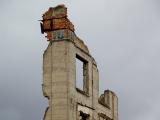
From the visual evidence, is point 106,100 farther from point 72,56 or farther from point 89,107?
point 72,56

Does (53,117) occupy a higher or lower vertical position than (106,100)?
lower

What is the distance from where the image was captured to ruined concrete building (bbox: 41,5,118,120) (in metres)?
22.1

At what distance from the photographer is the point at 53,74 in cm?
2236

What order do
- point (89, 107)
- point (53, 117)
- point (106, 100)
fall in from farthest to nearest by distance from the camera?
point (106, 100) < point (89, 107) < point (53, 117)

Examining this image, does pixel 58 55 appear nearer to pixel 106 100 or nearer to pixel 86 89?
pixel 86 89

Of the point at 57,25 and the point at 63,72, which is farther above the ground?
the point at 57,25

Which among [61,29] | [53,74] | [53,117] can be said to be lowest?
[53,117]

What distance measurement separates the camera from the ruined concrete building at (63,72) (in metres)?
22.1

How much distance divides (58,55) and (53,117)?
221 cm

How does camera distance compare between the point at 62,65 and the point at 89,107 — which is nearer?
the point at 62,65

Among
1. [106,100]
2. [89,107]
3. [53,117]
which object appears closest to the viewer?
[53,117]

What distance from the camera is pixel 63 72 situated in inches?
877

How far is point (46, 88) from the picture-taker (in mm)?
22297

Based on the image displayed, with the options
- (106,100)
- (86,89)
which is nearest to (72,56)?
(86,89)
